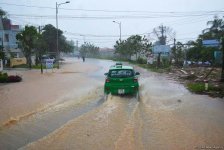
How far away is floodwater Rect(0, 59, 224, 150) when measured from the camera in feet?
26.6

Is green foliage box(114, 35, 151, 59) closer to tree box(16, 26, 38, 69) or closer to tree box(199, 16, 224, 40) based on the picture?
tree box(199, 16, 224, 40)

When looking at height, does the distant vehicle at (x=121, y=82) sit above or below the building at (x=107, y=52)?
below

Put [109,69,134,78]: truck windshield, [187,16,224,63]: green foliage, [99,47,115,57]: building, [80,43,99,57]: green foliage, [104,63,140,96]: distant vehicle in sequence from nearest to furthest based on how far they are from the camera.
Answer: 1. [104,63,140,96]: distant vehicle
2. [109,69,134,78]: truck windshield
3. [187,16,224,63]: green foliage
4. [80,43,99,57]: green foliage
5. [99,47,115,57]: building

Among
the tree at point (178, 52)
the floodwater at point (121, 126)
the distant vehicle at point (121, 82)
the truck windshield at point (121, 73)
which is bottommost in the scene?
the floodwater at point (121, 126)

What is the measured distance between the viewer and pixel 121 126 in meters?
9.99

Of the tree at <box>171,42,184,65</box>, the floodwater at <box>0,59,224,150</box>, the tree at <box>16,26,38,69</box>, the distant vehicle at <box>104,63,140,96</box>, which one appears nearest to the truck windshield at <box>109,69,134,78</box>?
the distant vehicle at <box>104,63,140,96</box>

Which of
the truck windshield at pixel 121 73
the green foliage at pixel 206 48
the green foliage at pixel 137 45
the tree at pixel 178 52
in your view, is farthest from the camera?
the green foliage at pixel 137 45

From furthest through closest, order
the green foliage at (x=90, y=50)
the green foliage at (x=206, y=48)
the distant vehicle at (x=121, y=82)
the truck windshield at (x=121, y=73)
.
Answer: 1. the green foliage at (x=90, y=50)
2. the green foliage at (x=206, y=48)
3. the truck windshield at (x=121, y=73)
4. the distant vehicle at (x=121, y=82)

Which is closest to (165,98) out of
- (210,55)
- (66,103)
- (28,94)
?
(66,103)

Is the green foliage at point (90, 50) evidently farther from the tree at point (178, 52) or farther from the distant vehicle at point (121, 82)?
the distant vehicle at point (121, 82)

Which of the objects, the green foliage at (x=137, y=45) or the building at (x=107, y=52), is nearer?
the green foliage at (x=137, y=45)

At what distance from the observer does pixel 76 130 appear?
31.1ft

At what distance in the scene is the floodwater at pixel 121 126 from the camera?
8109mm

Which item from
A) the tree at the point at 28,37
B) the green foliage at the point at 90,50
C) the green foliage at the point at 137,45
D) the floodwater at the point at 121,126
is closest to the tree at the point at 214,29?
the green foliage at the point at 137,45
